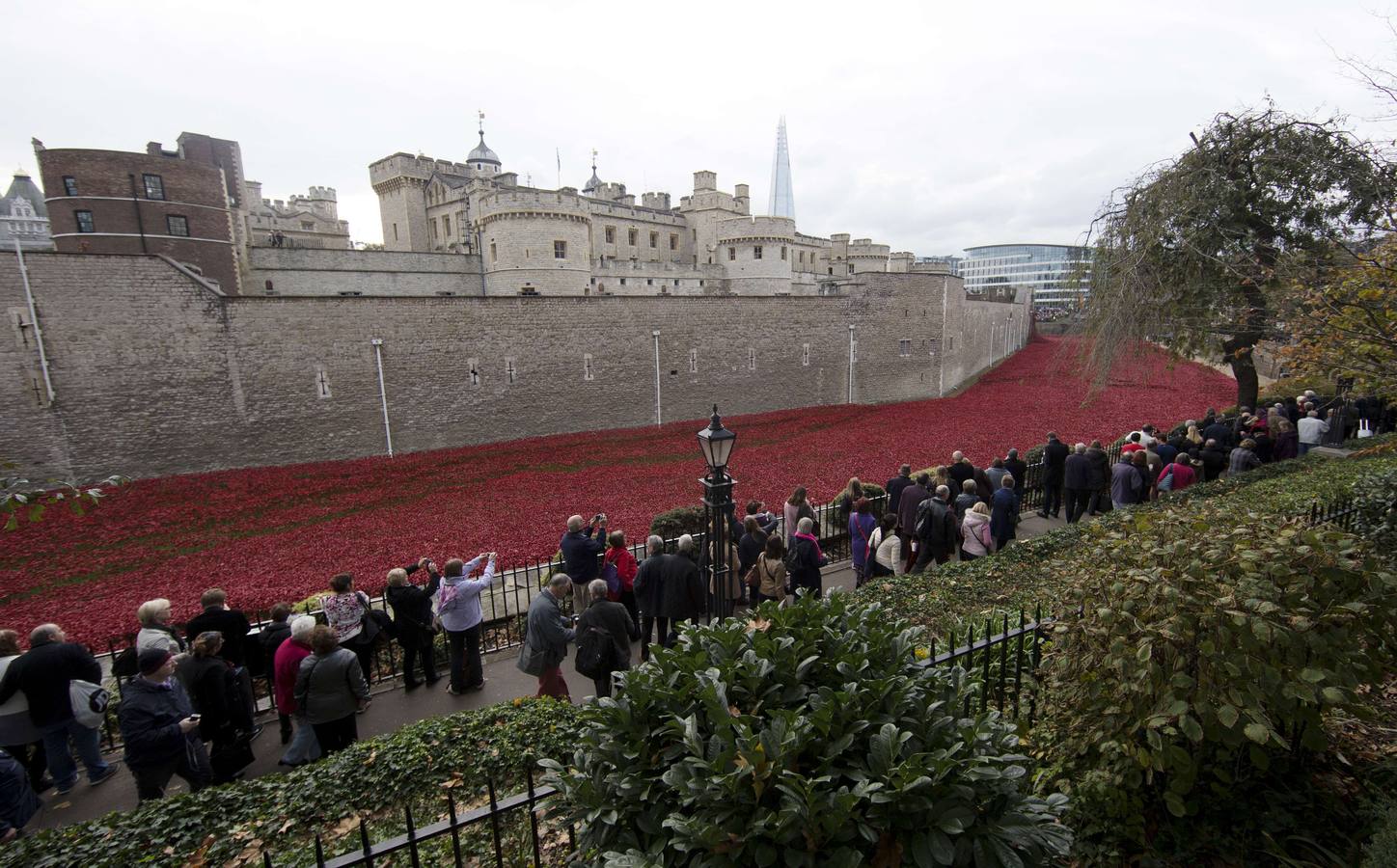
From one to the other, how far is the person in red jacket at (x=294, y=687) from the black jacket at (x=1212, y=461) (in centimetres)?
1384

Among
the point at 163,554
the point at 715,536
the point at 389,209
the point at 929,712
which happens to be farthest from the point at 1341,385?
the point at 389,209

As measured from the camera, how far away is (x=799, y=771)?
2.39 m

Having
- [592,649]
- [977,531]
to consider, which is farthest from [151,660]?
[977,531]

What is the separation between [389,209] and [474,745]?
173ft

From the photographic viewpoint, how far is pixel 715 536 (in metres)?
6.63

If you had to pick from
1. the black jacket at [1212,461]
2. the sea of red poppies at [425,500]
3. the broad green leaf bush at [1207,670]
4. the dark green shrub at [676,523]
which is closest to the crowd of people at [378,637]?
the black jacket at [1212,461]

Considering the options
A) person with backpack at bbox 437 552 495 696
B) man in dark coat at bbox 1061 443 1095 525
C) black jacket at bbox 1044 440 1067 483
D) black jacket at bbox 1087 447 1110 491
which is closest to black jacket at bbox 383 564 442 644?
person with backpack at bbox 437 552 495 696

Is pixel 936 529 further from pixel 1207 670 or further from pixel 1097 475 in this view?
pixel 1207 670

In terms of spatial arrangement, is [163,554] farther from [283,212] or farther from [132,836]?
[283,212]

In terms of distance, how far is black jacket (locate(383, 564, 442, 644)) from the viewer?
21.9 feet

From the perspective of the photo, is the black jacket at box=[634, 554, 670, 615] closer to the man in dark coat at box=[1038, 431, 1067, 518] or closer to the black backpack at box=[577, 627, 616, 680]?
the black backpack at box=[577, 627, 616, 680]

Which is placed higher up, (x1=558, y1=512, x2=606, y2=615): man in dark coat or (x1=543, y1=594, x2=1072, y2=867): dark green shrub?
(x1=543, y1=594, x2=1072, y2=867): dark green shrub

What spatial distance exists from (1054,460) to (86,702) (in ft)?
43.4

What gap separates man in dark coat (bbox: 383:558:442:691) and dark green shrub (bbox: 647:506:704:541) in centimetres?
430
